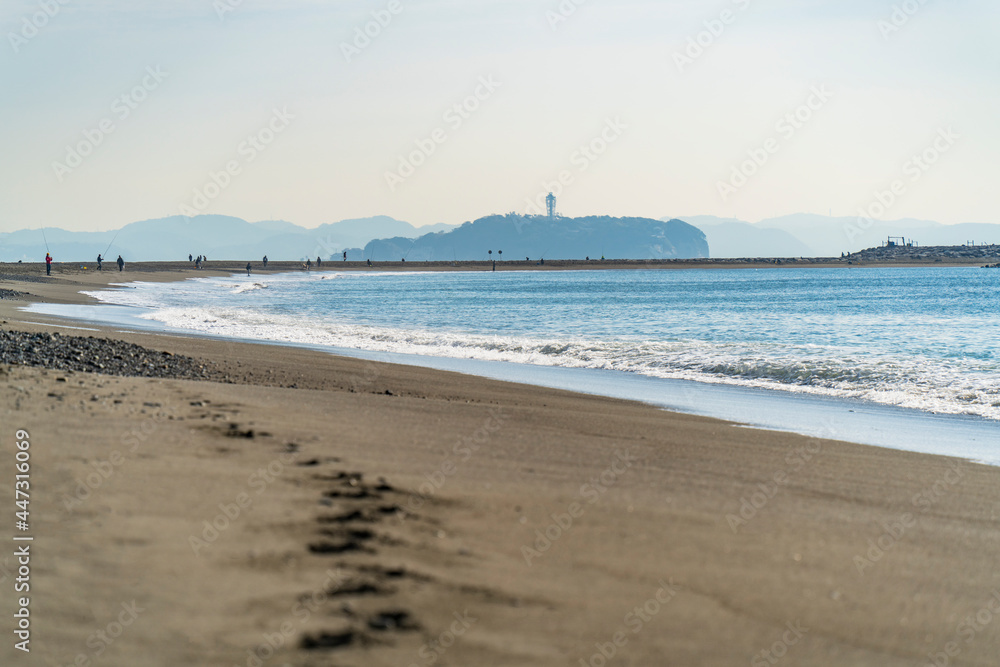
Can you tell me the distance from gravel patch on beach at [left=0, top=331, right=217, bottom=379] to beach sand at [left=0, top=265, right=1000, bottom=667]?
2.29 metres

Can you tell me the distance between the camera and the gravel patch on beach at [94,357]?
9.78 metres

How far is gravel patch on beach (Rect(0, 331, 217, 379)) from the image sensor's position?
9781 mm

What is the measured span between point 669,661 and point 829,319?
3091 centimetres

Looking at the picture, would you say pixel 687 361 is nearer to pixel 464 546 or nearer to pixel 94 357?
pixel 94 357

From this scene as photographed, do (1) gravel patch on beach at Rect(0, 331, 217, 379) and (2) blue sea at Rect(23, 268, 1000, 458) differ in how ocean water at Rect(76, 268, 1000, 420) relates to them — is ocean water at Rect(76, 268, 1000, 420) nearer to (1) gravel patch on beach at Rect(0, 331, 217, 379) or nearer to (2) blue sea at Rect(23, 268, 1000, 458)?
(2) blue sea at Rect(23, 268, 1000, 458)

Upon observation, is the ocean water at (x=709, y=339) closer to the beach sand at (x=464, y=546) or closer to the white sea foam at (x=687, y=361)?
the white sea foam at (x=687, y=361)

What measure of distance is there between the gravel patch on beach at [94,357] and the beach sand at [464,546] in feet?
7.51

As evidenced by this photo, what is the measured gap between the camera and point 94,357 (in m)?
10.8

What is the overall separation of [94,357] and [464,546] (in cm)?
877

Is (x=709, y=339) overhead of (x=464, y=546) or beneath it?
overhead

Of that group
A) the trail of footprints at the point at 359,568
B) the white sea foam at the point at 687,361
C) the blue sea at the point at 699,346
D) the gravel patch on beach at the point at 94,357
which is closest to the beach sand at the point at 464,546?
the trail of footprints at the point at 359,568

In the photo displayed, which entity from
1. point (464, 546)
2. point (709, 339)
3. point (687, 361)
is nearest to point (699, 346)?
point (687, 361)

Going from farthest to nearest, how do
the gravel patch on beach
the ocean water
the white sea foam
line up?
the ocean water, the white sea foam, the gravel patch on beach

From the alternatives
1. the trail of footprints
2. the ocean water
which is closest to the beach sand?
the trail of footprints
